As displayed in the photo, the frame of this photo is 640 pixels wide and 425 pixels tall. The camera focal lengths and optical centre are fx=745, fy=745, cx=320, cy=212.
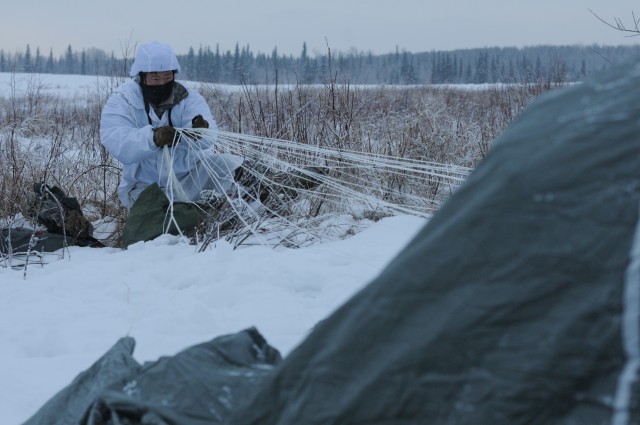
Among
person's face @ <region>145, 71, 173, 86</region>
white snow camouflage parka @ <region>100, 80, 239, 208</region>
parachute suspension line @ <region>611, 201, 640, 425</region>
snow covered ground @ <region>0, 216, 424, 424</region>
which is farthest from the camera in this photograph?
person's face @ <region>145, 71, 173, 86</region>

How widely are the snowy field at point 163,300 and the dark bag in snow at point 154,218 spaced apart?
1.37ft

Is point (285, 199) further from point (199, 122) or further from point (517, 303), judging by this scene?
point (517, 303)

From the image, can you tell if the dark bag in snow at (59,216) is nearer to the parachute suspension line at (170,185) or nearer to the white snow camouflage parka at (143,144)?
the white snow camouflage parka at (143,144)

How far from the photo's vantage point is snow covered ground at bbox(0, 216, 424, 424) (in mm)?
2455

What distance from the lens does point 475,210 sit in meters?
1.21

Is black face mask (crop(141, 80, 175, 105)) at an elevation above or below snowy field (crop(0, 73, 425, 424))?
above

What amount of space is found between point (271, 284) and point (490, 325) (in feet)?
6.38

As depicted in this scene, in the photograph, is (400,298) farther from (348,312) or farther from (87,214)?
(87,214)

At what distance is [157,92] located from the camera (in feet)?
16.3

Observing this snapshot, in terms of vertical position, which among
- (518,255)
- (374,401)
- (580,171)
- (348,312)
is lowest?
(374,401)

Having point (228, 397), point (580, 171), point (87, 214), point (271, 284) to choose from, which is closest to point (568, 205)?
point (580, 171)

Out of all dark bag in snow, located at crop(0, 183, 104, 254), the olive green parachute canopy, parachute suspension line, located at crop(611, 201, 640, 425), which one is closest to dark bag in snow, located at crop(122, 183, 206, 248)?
dark bag in snow, located at crop(0, 183, 104, 254)

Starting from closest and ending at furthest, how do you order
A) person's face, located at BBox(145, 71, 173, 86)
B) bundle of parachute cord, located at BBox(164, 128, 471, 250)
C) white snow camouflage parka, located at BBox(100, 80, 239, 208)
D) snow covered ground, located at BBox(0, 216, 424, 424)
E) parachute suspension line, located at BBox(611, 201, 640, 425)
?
parachute suspension line, located at BBox(611, 201, 640, 425), snow covered ground, located at BBox(0, 216, 424, 424), bundle of parachute cord, located at BBox(164, 128, 471, 250), white snow camouflage parka, located at BBox(100, 80, 239, 208), person's face, located at BBox(145, 71, 173, 86)

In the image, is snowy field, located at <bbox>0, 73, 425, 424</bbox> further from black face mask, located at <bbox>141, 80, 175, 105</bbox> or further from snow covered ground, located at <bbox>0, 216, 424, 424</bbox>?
black face mask, located at <bbox>141, 80, 175, 105</bbox>
